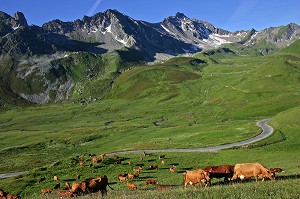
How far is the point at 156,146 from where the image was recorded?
91750mm

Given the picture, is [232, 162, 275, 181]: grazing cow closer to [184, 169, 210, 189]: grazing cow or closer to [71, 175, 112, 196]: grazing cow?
[184, 169, 210, 189]: grazing cow

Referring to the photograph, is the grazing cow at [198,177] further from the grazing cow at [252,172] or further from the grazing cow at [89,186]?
the grazing cow at [89,186]

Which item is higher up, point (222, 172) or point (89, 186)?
point (222, 172)

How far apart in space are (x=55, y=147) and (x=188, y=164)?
82.0 m

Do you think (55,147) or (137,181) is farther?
(55,147)

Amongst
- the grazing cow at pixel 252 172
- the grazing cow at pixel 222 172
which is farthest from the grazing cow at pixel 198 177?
the grazing cow at pixel 252 172

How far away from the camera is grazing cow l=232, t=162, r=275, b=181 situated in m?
25.3

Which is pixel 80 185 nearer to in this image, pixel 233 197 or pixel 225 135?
pixel 233 197

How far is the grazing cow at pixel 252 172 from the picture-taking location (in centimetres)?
2534

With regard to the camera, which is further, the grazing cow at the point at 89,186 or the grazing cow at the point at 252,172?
the grazing cow at the point at 89,186

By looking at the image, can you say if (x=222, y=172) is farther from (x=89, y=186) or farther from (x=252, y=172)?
(x=89, y=186)

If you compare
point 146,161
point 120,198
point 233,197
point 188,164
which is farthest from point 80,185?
point 146,161

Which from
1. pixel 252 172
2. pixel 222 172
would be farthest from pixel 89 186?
pixel 252 172

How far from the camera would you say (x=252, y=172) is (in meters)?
26.2
